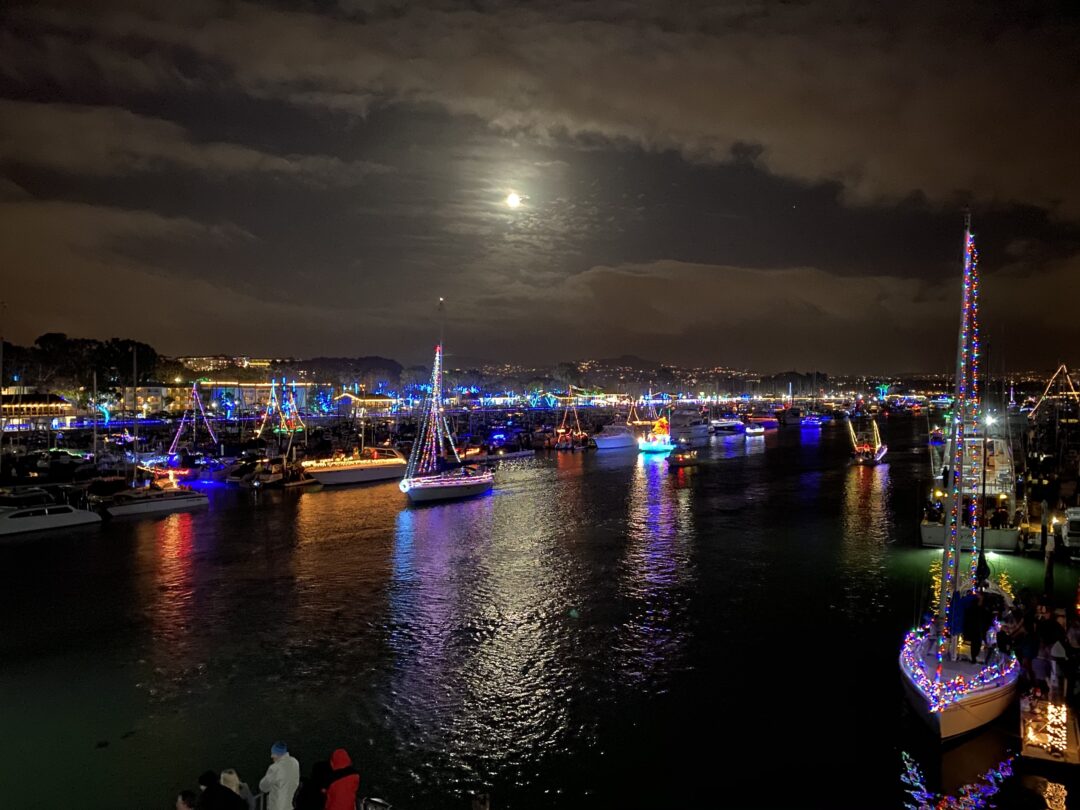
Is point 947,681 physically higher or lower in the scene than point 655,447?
higher

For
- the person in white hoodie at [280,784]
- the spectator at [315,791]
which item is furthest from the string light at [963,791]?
the person in white hoodie at [280,784]

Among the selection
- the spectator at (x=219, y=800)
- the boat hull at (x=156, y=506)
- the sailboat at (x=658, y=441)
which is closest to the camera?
the spectator at (x=219, y=800)

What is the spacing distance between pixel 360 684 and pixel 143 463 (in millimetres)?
36082

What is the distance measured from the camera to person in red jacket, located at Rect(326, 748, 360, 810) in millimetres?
6109

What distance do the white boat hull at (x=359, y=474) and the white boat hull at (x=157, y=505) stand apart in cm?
741

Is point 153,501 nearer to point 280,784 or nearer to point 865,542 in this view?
point 280,784

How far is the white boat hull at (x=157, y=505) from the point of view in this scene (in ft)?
94.1

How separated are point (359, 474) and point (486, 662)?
2872 centimetres

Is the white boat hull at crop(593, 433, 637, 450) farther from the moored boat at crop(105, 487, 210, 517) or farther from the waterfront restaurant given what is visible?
the waterfront restaurant

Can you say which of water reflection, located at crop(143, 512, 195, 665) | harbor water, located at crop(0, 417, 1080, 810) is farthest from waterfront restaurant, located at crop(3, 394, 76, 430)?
harbor water, located at crop(0, 417, 1080, 810)

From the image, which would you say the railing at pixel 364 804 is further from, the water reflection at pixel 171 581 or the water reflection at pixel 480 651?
the water reflection at pixel 171 581

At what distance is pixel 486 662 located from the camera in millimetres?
12797

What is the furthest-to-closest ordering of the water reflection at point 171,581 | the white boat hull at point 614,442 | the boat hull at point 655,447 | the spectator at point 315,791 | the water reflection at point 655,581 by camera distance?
the white boat hull at point 614,442 < the boat hull at point 655,447 < the water reflection at point 171,581 < the water reflection at point 655,581 < the spectator at point 315,791

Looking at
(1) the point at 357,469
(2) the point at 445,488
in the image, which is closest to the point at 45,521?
(2) the point at 445,488
